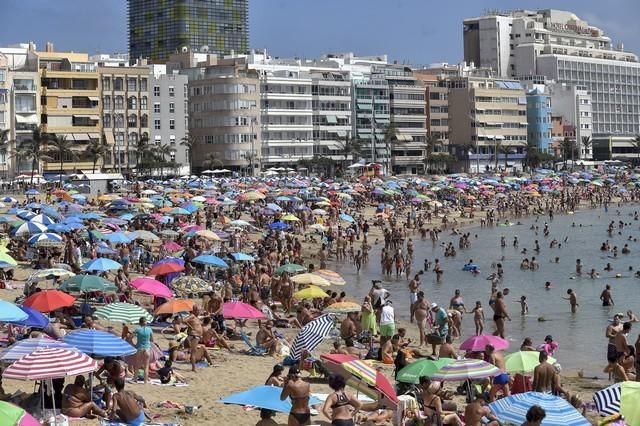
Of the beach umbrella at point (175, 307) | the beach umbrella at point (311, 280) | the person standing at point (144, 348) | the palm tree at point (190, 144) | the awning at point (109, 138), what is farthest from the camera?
the palm tree at point (190, 144)

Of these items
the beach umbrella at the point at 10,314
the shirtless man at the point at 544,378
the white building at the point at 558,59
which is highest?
the white building at the point at 558,59

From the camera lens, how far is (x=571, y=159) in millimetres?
120000

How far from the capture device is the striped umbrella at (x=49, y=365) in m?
11.3

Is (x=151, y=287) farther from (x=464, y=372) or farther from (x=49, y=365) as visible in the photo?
(x=49, y=365)

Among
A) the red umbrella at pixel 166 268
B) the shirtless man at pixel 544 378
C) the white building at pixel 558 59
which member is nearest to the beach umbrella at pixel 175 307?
the red umbrella at pixel 166 268

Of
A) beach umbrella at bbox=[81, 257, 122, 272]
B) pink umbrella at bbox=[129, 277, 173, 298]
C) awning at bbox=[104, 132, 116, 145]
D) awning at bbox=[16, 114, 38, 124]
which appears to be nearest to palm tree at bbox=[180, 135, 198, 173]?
awning at bbox=[104, 132, 116, 145]

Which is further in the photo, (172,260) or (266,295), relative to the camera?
(266,295)

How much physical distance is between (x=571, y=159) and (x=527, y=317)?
3794 inches

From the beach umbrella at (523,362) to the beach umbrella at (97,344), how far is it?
5.38 m

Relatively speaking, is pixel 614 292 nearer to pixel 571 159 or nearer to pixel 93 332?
pixel 93 332

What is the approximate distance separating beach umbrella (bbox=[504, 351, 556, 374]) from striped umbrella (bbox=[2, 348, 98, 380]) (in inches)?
241

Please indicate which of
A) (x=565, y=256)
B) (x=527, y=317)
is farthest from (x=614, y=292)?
(x=565, y=256)

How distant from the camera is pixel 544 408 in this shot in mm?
10734

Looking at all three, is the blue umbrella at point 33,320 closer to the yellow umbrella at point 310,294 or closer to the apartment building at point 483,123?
the yellow umbrella at point 310,294
